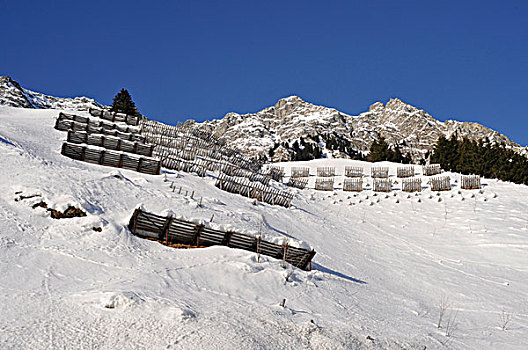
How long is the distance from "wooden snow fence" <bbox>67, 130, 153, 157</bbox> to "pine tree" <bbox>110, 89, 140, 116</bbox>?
74.0ft

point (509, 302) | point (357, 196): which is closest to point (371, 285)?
point (509, 302)

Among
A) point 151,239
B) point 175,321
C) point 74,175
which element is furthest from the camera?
point 74,175

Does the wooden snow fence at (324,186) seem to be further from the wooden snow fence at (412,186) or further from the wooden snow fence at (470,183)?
the wooden snow fence at (470,183)

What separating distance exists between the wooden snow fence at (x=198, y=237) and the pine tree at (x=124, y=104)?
3928cm

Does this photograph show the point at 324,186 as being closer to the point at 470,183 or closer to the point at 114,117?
the point at 470,183

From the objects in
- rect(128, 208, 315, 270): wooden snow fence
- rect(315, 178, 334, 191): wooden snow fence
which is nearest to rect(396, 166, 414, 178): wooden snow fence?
rect(315, 178, 334, 191): wooden snow fence

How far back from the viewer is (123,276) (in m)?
8.27

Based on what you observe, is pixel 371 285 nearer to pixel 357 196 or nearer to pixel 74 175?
pixel 74 175

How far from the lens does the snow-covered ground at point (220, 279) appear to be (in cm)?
596

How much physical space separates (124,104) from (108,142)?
80.2 ft

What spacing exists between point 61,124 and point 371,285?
26.7 metres

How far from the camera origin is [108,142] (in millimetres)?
24891

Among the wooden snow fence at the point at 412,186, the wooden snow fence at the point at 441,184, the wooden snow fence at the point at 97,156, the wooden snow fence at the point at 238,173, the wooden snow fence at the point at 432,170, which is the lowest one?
the wooden snow fence at the point at 97,156

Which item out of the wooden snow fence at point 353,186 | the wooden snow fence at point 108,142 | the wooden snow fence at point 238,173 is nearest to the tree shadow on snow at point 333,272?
the wooden snow fence at point 238,173
